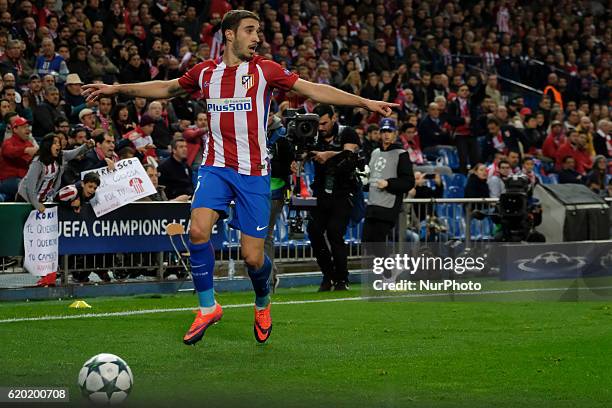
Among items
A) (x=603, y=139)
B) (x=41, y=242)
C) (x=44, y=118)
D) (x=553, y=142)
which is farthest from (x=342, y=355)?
(x=603, y=139)

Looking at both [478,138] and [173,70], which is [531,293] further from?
[478,138]

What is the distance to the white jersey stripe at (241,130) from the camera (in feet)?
30.9

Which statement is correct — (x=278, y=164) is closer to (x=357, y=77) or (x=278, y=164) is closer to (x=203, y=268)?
(x=203, y=268)

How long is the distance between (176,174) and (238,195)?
24.4ft

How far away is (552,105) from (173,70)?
13024 millimetres

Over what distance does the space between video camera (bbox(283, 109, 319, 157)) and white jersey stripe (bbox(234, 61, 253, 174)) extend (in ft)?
13.1

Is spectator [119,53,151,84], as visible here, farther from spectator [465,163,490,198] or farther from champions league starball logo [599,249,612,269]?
champions league starball logo [599,249,612,269]

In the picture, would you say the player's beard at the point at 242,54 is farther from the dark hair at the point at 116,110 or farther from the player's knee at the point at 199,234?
the dark hair at the point at 116,110

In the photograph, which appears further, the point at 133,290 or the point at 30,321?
the point at 133,290

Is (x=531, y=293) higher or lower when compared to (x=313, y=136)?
lower

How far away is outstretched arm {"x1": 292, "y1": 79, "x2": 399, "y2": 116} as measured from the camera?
9203 millimetres

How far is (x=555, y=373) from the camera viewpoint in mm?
8406

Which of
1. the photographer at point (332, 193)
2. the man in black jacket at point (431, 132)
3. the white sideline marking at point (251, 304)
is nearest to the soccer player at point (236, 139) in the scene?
the white sideline marking at point (251, 304)

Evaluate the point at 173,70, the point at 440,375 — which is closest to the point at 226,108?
the point at 440,375
